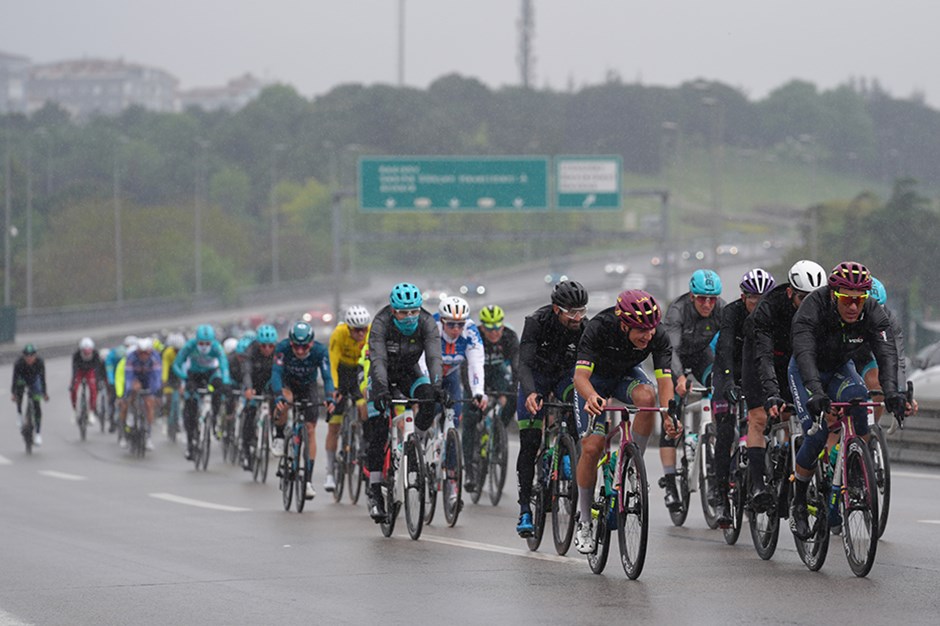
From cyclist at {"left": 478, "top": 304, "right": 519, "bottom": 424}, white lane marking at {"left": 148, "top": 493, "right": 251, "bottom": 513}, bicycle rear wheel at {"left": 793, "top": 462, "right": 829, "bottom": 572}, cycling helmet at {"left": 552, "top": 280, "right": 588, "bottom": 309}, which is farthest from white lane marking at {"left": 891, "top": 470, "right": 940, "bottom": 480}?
bicycle rear wheel at {"left": 793, "top": 462, "right": 829, "bottom": 572}

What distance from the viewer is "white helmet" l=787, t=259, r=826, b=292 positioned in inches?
431

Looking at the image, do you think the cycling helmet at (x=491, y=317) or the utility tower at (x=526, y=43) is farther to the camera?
the utility tower at (x=526, y=43)

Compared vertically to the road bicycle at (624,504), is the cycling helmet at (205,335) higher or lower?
lower

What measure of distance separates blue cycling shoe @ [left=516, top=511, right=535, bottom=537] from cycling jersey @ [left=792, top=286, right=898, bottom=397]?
7.56 feet

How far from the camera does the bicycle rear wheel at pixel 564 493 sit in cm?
1129

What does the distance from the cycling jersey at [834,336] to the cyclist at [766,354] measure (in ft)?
1.20

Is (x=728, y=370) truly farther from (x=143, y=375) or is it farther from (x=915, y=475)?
(x=143, y=375)

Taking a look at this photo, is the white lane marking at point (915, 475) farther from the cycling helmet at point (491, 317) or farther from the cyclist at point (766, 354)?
the cyclist at point (766, 354)

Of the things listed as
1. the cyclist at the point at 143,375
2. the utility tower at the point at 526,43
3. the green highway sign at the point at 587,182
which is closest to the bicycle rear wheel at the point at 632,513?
A: the cyclist at the point at 143,375

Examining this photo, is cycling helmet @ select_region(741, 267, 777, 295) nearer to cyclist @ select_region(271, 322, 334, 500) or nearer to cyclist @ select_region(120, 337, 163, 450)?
cyclist @ select_region(271, 322, 334, 500)

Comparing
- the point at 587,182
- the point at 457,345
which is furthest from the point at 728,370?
the point at 587,182

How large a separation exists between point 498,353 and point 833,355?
730 cm

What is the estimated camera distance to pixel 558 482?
1149cm

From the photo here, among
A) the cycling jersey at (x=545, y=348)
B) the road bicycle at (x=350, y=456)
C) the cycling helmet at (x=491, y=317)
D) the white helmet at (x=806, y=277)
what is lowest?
the road bicycle at (x=350, y=456)
